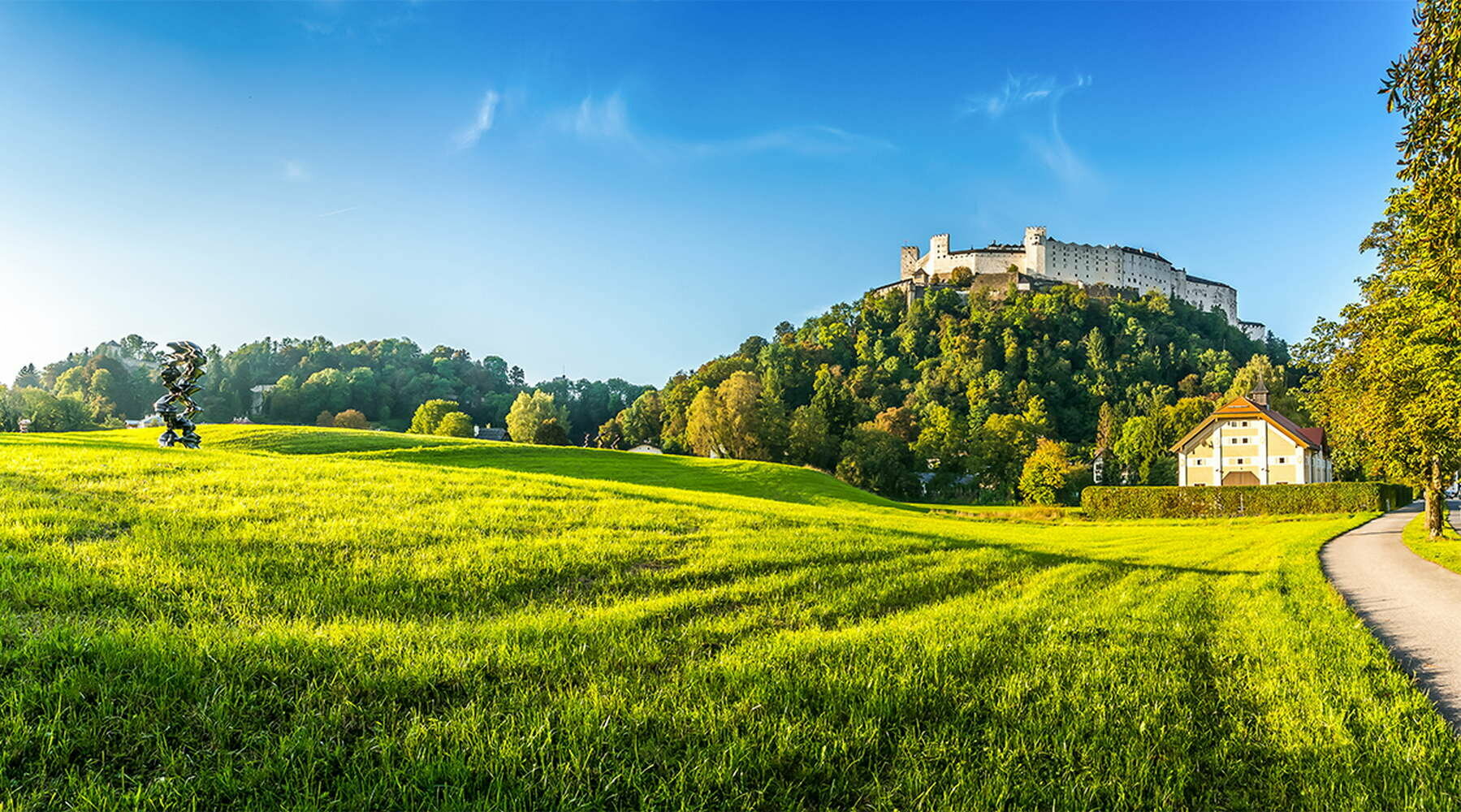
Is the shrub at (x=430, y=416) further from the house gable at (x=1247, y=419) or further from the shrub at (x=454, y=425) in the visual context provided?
the house gable at (x=1247, y=419)

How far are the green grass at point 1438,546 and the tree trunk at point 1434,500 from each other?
0.26m

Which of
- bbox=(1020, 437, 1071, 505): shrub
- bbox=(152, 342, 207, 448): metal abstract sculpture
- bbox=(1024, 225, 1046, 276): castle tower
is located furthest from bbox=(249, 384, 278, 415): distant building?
bbox=(1024, 225, 1046, 276): castle tower

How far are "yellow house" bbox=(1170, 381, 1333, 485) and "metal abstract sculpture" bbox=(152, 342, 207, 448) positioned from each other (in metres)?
76.1

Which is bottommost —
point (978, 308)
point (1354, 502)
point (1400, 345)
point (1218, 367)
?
point (1354, 502)

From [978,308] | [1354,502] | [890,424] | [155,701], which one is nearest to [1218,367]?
[978,308]

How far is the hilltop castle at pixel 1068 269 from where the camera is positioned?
166875 millimetres

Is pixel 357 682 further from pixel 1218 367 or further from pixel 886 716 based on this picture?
pixel 1218 367

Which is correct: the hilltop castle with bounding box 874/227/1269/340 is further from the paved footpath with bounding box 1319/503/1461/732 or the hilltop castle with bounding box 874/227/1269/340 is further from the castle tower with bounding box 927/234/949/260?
the paved footpath with bounding box 1319/503/1461/732

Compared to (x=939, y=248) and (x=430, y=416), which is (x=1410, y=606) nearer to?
(x=430, y=416)

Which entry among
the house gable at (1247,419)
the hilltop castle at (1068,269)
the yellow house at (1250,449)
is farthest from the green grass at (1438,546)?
the hilltop castle at (1068,269)

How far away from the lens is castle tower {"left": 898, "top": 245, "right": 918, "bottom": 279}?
627 ft

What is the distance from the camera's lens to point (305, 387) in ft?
383

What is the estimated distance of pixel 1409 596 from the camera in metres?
12.8

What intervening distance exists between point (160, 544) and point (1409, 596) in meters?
19.5
